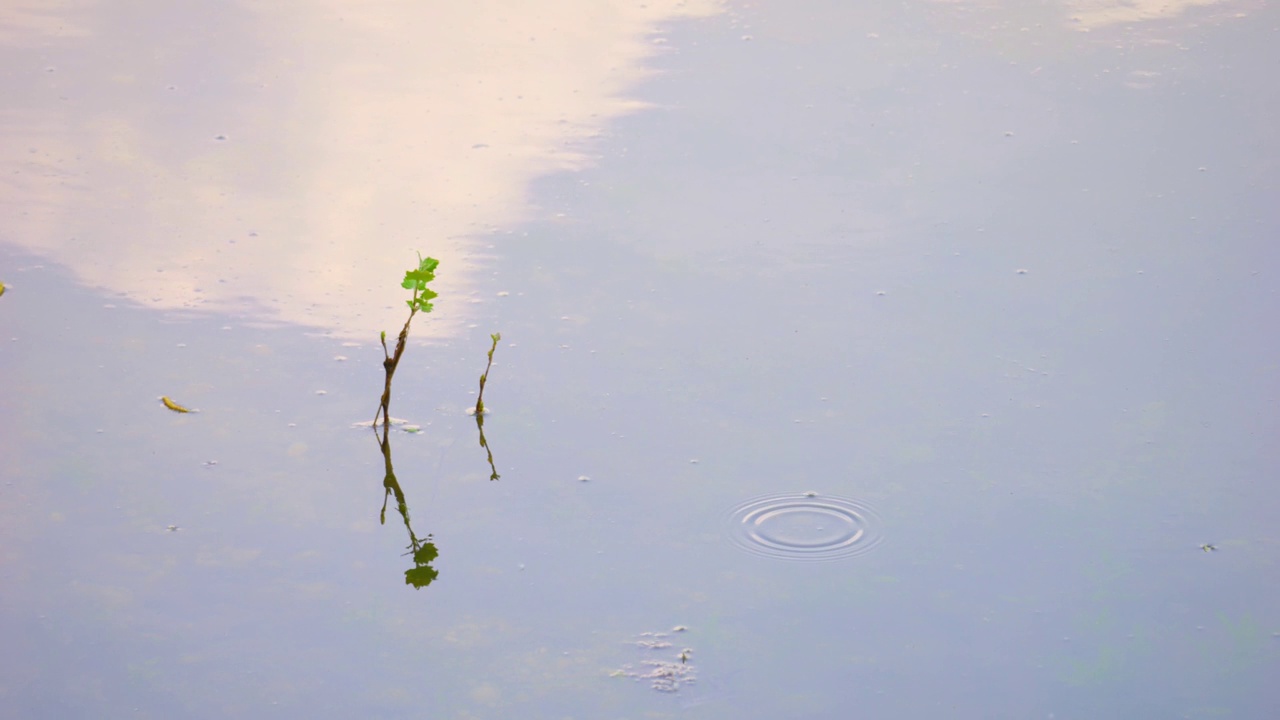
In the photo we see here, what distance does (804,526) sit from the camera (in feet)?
8.66

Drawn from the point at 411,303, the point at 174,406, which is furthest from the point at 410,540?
the point at 174,406

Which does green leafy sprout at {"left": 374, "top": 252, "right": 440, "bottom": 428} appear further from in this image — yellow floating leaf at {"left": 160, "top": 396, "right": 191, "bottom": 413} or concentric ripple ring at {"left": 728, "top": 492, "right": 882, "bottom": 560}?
concentric ripple ring at {"left": 728, "top": 492, "right": 882, "bottom": 560}

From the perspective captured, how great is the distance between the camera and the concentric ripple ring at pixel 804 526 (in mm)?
2576

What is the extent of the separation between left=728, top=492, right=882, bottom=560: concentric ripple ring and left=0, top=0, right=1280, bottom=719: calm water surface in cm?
1

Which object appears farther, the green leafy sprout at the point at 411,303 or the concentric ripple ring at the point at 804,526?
the green leafy sprout at the point at 411,303

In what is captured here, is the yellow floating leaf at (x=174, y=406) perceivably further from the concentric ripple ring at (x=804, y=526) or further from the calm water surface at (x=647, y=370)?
the concentric ripple ring at (x=804, y=526)

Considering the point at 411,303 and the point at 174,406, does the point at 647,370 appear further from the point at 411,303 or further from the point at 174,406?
the point at 174,406

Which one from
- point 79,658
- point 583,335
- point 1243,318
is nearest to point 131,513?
point 79,658

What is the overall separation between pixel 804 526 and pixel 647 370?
666 millimetres

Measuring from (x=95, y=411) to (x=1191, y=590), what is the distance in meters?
2.36

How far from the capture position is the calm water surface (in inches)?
92.8

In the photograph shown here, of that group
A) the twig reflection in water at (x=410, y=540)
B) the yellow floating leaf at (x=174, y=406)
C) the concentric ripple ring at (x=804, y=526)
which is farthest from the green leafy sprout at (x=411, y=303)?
the concentric ripple ring at (x=804, y=526)

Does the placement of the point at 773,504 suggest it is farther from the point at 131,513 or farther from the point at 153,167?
the point at 153,167

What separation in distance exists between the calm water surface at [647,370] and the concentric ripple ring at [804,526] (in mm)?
11
